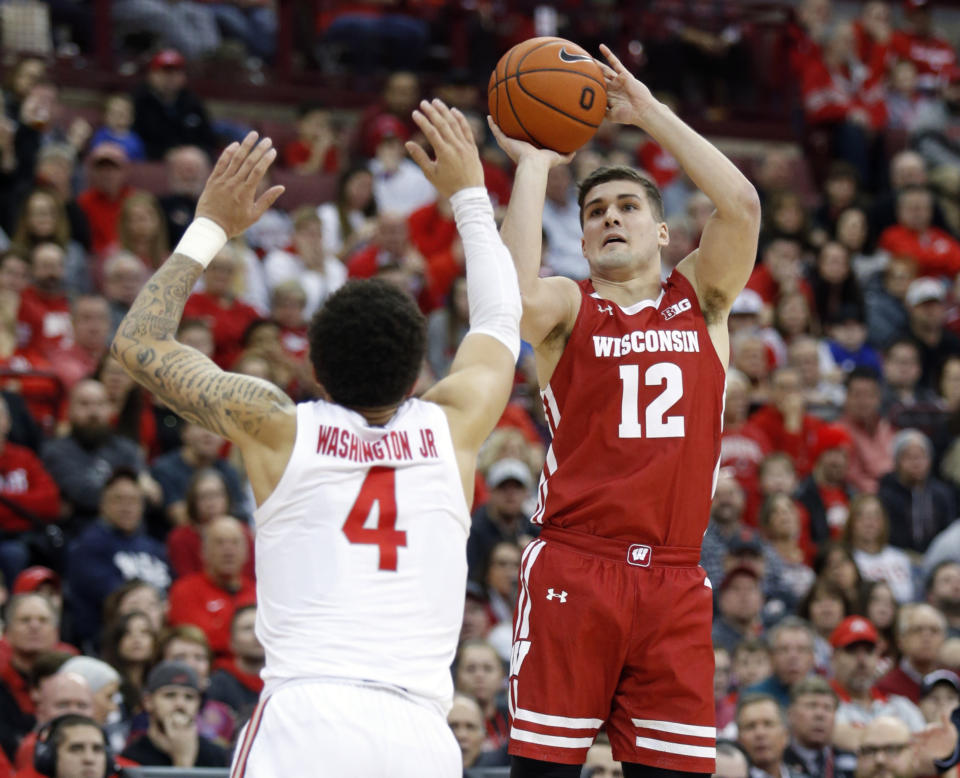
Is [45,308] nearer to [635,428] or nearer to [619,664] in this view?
[635,428]

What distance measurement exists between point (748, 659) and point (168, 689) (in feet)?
12.5

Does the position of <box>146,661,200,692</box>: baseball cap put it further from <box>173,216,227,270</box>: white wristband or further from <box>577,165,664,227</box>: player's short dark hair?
<box>173,216,227,270</box>: white wristband

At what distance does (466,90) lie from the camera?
15797 mm

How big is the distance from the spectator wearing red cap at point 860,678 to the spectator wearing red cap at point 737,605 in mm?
612

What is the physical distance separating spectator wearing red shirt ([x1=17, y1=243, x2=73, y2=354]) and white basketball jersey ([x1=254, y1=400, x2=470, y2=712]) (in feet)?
25.6

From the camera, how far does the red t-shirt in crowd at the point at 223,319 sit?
468 inches

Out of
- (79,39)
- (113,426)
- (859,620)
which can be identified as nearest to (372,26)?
(79,39)

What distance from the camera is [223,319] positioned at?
39.6 ft

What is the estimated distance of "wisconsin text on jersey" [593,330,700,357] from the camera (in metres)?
5.45

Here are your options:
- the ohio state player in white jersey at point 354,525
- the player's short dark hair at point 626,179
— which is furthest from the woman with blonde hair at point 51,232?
the ohio state player in white jersey at point 354,525

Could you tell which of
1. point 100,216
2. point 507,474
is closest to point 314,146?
point 100,216

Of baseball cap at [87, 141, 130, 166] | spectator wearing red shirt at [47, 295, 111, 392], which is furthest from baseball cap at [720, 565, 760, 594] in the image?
baseball cap at [87, 141, 130, 166]

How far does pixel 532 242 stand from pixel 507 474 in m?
5.41

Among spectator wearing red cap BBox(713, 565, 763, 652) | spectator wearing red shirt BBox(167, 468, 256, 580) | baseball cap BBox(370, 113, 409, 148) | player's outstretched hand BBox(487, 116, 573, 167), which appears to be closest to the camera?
player's outstretched hand BBox(487, 116, 573, 167)
